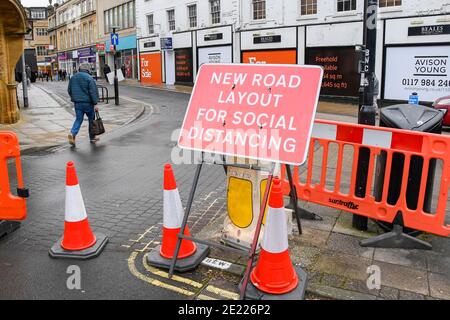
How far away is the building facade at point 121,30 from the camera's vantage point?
3903cm

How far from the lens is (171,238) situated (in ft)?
13.4

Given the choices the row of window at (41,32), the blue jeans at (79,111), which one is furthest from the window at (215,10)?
the row of window at (41,32)

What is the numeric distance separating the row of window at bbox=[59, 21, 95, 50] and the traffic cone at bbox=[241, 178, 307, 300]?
5100 centimetres

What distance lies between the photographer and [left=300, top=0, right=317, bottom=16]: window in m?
21.8

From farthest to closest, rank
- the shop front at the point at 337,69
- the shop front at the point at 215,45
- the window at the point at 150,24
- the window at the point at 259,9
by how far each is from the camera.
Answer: the window at the point at 150,24 → the shop front at the point at 215,45 → the window at the point at 259,9 → the shop front at the point at 337,69

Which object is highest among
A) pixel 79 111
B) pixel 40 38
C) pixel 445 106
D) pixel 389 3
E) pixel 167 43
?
Result: pixel 40 38

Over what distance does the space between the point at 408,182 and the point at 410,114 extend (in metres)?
0.74

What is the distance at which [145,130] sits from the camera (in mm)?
12555

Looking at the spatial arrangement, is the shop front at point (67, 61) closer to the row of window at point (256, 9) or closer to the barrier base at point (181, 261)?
the row of window at point (256, 9)

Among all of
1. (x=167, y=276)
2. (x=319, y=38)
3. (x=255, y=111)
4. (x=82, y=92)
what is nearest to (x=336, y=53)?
(x=319, y=38)

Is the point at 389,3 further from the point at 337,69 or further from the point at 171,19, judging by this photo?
the point at 171,19

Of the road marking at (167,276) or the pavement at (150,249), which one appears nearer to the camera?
the pavement at (150,249)

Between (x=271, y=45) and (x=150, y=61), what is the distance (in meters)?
14.8

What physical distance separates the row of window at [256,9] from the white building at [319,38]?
5 centimetres
